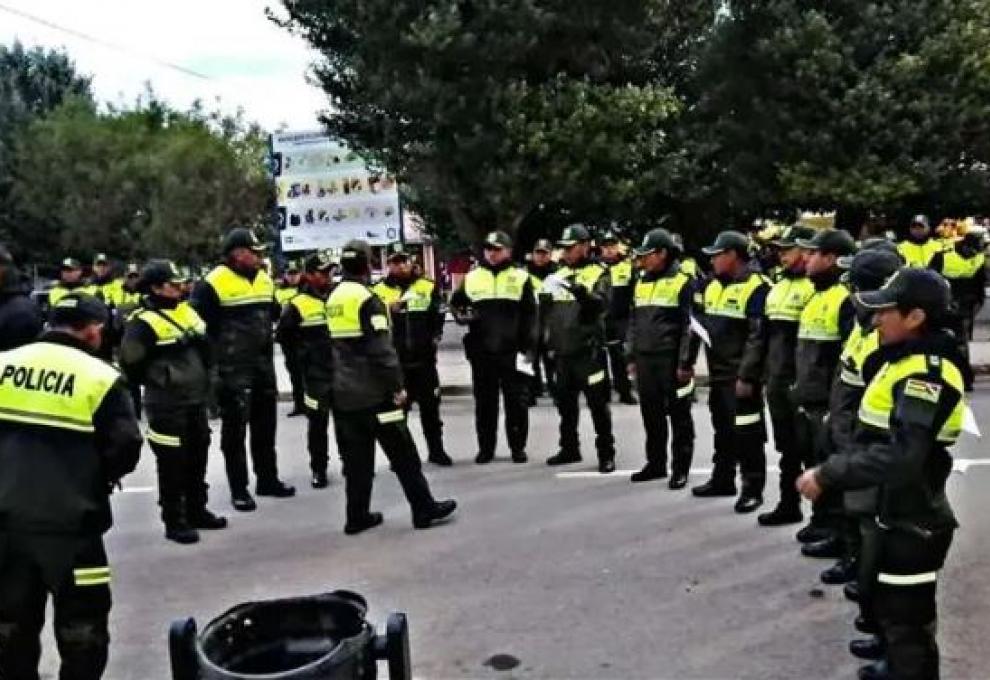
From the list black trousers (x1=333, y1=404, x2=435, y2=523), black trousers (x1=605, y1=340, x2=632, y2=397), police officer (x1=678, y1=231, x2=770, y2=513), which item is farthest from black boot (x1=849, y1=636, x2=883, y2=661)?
black trousers (x1=605, y1=340, x2=632, y2=397)

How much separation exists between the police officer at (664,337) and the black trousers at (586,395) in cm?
55

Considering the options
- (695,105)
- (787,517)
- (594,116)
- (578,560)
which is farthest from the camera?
(695,105)

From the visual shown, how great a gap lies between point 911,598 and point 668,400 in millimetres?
4206

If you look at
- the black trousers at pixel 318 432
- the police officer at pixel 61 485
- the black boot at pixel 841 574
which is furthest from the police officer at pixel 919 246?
the police officer at pixel 61 485

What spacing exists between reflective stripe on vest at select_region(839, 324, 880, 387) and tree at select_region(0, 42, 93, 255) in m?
34.0

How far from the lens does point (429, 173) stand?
1656cm

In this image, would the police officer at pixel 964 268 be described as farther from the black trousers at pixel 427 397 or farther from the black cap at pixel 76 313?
the black cap at pixel 76 313

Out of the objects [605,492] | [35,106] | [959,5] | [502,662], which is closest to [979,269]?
[959,5]

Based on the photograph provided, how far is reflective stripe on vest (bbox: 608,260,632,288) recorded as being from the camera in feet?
37.2

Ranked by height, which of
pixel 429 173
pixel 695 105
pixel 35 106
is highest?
pixel 35 106

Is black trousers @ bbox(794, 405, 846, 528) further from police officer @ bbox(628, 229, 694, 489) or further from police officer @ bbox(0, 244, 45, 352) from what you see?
police officer @ bbox(0, 244, 45, 352)

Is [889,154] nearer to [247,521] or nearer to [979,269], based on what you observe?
[979,269]

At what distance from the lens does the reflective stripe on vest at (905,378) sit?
3904 millimetres

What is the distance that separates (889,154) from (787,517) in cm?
1063
